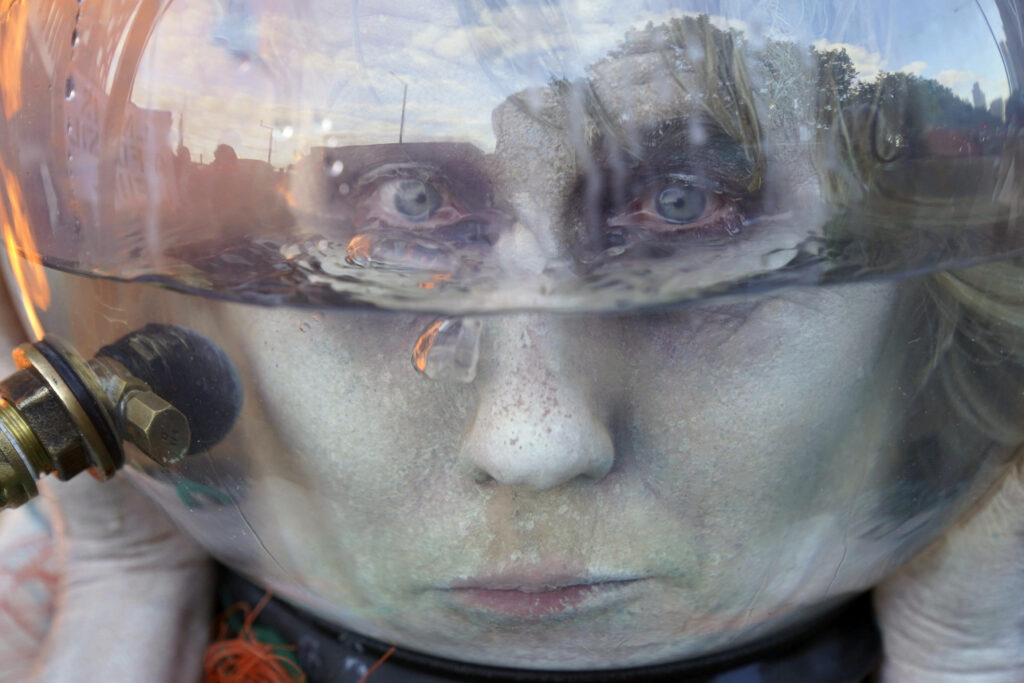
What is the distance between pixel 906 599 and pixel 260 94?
2.45 ft

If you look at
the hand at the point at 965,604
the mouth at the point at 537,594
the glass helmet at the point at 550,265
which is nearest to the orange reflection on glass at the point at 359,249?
the glass helmet at the point at 550,265

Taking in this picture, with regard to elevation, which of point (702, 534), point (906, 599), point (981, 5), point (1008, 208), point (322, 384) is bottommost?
point (906, 599)

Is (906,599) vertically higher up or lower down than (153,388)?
lower down

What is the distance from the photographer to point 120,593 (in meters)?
0.97

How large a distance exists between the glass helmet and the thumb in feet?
0.96

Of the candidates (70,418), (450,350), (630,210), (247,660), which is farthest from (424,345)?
(247,660)

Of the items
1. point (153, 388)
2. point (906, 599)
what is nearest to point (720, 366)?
point (153, 388)

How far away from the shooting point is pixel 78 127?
0.62 m

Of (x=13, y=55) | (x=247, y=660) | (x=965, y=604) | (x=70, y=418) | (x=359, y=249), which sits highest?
(x=13, y=55)

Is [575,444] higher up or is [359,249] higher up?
[359,249]

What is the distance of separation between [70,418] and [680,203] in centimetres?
44

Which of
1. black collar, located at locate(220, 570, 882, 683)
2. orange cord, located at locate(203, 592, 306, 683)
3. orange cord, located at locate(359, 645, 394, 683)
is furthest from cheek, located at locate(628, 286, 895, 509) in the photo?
orange cord, located at locate(203, 592, 306, 683)

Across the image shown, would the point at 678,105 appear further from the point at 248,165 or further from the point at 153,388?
the point at 153,388

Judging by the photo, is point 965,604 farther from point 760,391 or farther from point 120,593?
point 120,593
